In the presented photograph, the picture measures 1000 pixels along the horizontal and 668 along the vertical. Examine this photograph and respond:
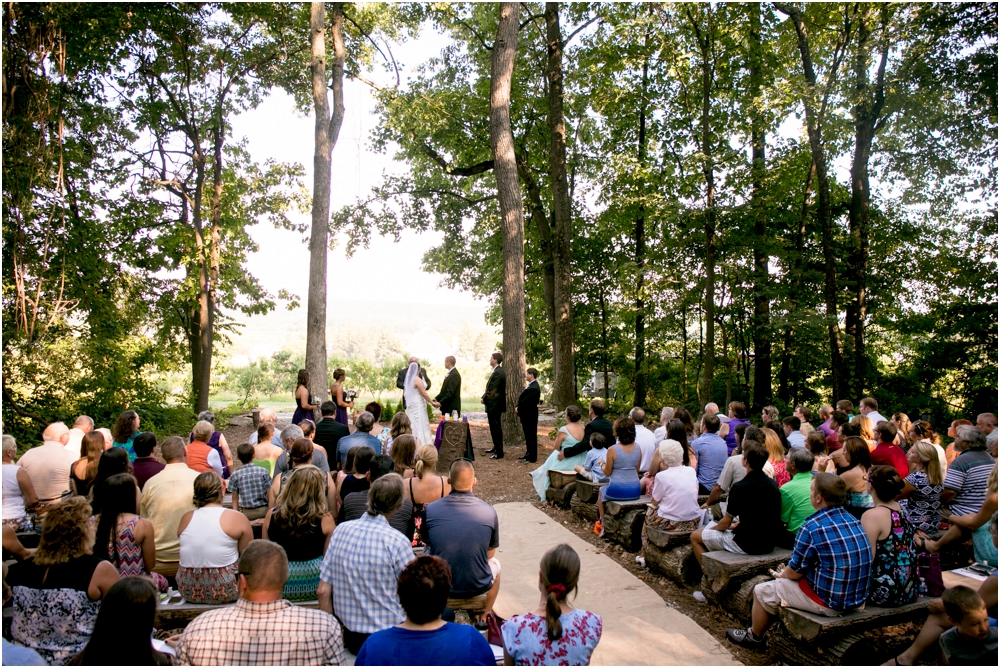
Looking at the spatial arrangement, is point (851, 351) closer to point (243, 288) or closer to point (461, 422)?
point (461, 422)

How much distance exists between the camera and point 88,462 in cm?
511

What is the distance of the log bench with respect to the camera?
6047 mm

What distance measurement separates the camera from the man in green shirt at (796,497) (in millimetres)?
4719

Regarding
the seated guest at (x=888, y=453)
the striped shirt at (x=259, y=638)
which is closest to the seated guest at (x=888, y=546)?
the seated guest at (x=888, y=453)

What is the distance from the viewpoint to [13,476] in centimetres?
501

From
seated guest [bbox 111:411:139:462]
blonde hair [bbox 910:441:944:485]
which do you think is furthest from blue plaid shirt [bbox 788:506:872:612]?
seated guest [bbox 111:411:139:462]

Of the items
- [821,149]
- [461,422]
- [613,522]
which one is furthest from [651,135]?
[613,522]

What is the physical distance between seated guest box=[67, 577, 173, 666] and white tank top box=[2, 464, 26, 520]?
3627 millimetres

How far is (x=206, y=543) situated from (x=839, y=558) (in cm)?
377

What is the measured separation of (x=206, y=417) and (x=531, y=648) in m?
4.94

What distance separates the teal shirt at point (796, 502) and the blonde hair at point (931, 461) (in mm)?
1366

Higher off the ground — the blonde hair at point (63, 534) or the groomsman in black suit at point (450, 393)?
the groomsman in black suit at point (450, 393)

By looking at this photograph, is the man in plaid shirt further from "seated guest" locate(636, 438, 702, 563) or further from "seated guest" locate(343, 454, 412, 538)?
"seated guest" locate(343, 454, 412, 538)

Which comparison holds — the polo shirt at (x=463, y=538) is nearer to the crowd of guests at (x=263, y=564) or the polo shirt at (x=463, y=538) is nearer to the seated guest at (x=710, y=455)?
the crowd of guests at (x=263, y=564)
